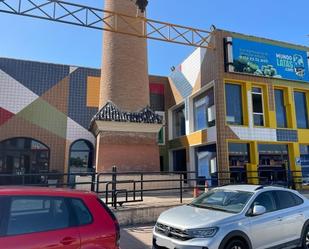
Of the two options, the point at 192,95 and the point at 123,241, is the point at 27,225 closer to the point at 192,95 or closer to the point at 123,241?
the point at 123,241

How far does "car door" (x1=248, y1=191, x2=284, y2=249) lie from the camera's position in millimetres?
6691

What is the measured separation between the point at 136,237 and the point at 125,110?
9848mm

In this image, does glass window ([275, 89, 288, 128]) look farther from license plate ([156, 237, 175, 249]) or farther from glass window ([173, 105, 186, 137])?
license plate ([156, 237, 175, 249])

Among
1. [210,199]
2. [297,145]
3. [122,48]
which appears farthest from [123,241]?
[297,145]

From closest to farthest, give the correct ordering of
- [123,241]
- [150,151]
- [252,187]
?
[252,187] < [123,241] < [150,151]

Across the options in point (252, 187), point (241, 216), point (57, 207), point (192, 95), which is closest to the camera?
point (57, 207)

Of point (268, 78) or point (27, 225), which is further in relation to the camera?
point (268, 78)

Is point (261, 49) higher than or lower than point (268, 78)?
higher

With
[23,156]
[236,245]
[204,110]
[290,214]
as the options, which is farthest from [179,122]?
[236,245]

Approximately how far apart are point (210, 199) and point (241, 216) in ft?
4.42

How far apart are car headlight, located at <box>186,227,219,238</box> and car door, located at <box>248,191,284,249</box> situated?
3.19 ft

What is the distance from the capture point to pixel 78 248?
4.41 meters

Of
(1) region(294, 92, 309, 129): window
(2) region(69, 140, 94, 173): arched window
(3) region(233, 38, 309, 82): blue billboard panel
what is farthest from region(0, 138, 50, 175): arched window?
(1) region(294, 92, 309, 129): window

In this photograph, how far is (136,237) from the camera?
8820 millimetres
